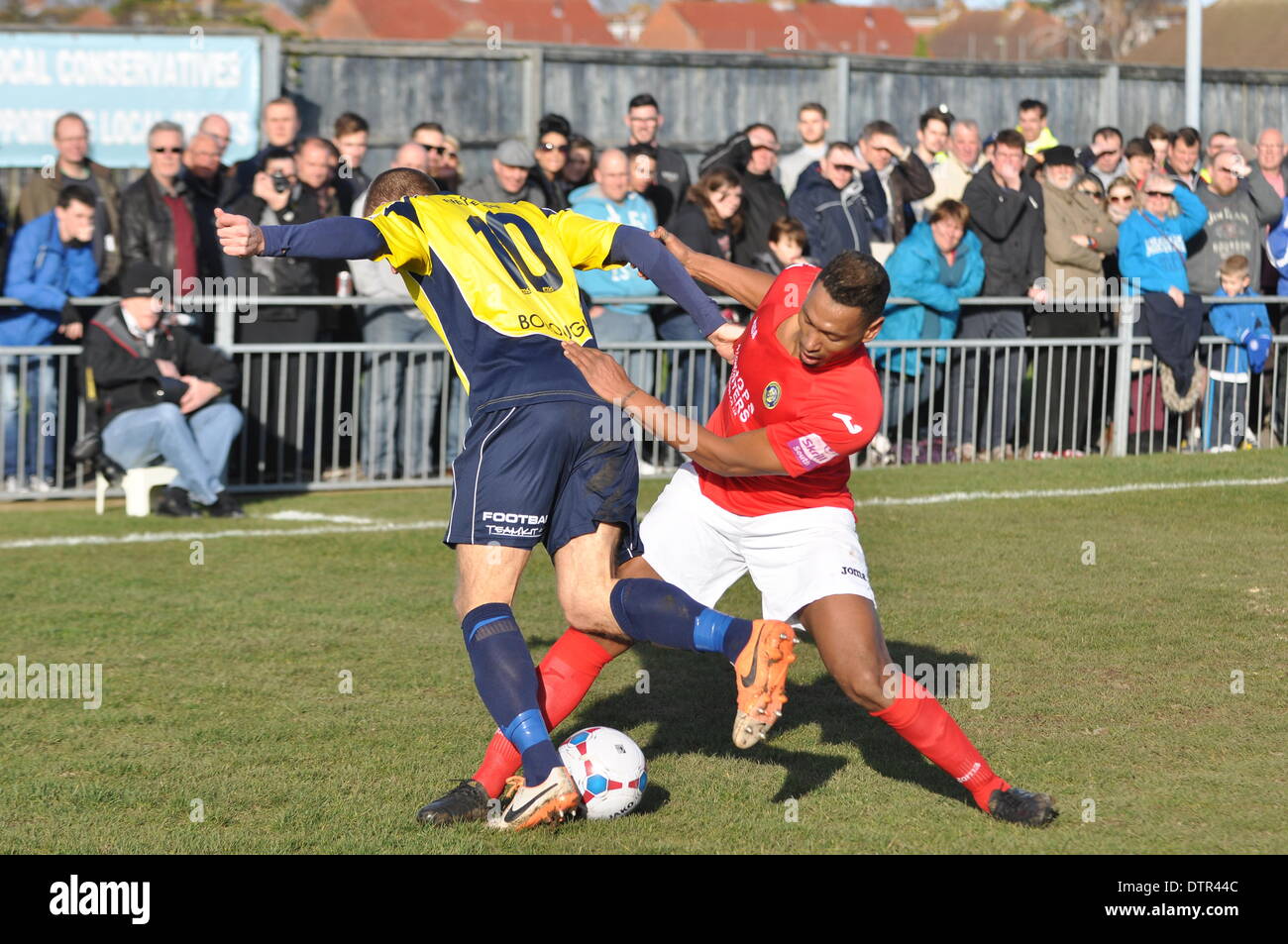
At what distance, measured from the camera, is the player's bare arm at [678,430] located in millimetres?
5289

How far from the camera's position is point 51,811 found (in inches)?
223

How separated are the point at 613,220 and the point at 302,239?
7246mm

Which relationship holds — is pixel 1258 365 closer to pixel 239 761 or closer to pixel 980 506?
pixel 980 506

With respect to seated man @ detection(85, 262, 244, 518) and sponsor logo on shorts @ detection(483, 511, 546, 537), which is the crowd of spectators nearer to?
seated man @ detection(85, 262, 244, 518)

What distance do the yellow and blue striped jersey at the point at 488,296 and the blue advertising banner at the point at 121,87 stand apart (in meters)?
10.00

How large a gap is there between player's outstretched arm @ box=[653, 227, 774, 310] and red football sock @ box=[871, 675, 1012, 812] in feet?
5.38

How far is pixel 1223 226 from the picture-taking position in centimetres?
1427

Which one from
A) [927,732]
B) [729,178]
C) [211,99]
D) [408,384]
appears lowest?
[927,732]

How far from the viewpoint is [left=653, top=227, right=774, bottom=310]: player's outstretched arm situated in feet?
Result: 20.9

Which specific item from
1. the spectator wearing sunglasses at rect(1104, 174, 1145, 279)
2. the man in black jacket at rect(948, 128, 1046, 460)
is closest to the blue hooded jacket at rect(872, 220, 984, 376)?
the man in black jacket at rect(948, 128, 1046, 460)

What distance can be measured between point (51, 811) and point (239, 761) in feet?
2.45

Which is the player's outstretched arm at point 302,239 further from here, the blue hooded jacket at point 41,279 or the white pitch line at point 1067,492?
the blue hooded jacket at point 41,279

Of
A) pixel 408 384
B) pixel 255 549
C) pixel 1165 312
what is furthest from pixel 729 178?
pixel 255 549

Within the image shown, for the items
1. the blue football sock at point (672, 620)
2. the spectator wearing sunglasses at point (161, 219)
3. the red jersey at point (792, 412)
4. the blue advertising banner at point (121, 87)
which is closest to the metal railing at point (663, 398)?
the spectator wearing sunglasses at point (161, 219)
